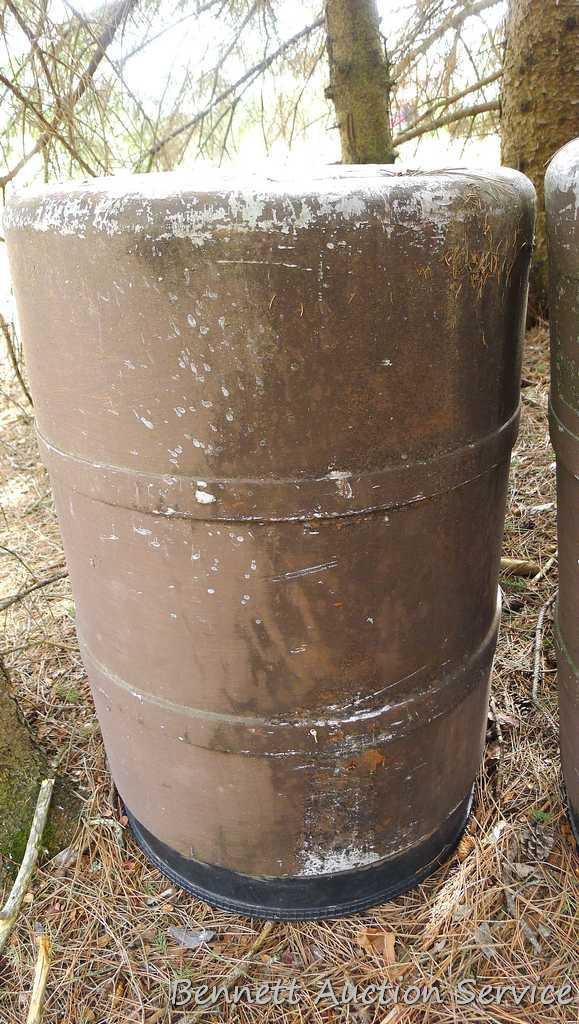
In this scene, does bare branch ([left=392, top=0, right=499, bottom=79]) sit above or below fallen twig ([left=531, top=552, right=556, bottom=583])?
above

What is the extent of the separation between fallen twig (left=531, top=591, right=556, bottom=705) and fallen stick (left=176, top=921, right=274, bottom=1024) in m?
1.07

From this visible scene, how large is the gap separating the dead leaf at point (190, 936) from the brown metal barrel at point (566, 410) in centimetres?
101

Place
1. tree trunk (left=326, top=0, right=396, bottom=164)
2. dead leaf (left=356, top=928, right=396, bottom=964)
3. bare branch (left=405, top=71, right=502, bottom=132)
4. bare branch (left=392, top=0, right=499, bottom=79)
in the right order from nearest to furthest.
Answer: dead leaf (left=356, top=928, right=396, bottom=964)
tree trunk (left=326, top=0, right=396, bottom=164)
bare branch (left=392, top=0, right=499, bottom=79)
bare branch (left=405, top=71, right=502, bottom=132)

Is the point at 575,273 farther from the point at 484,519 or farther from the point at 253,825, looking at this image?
the point at 253,825

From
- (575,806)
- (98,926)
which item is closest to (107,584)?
(98,926)

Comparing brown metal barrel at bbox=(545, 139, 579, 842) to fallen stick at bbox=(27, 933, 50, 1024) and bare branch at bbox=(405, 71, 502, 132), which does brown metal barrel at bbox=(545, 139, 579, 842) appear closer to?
fallen stick at bbox=(27, 933, 50, 1024)

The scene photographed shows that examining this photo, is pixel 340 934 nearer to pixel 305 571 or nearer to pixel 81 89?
pixel 305 571

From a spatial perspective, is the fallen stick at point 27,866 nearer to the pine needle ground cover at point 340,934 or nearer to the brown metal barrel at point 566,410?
the pine needle ground cover at point 340,934

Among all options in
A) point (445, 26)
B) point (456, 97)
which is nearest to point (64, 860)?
point (456, 97)

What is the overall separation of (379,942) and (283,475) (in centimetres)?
127

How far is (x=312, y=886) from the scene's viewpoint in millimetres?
1712

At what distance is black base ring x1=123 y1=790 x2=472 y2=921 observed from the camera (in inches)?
67.6

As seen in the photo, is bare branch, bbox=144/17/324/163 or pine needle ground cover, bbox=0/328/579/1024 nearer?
pine needle ground cover, bbox=0/328/579/1024

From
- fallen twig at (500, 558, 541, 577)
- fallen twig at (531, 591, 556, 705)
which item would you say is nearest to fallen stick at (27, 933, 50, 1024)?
fallen twig at (531, 591, 556, 705)
